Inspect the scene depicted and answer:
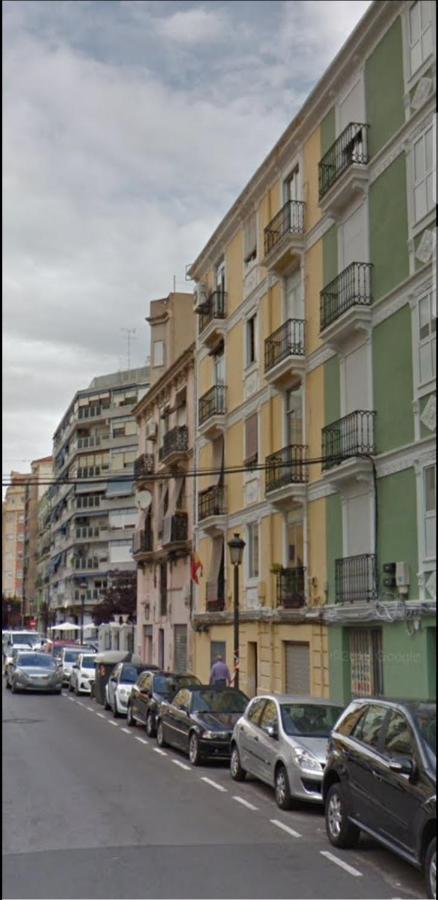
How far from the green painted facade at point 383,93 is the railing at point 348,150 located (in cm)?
7

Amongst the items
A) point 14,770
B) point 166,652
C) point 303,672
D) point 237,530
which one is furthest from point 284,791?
point 166,652

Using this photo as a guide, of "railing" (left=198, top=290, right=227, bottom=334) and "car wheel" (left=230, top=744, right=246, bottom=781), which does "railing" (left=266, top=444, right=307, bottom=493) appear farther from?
"car wheel" (left=230, top=744, right=246, bottom=781)

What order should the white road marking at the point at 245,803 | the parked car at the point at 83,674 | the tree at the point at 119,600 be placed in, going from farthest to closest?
the tree at the point at 119,600
the parked car at the point at 83,674
the white road marking at the point at 245,803

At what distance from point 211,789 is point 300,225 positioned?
9.36 metres

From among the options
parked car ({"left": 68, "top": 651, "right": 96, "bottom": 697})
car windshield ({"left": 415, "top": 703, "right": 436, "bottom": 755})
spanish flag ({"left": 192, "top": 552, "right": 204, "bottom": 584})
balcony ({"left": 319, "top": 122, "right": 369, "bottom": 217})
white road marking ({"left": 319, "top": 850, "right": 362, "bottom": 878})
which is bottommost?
parked car ({"left": 68, "top": 651, "right": 96, "bottom": 697})

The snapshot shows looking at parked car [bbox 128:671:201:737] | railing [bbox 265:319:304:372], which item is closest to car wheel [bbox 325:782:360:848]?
railing [bbox 265:319:304:372]

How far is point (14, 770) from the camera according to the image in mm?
16219

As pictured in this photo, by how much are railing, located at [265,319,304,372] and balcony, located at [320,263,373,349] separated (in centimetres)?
112

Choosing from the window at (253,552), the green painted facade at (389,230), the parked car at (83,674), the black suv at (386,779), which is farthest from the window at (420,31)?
the parked car at (83,674)

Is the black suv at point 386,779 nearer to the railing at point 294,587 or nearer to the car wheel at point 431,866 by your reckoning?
the car wheel at point 431,866

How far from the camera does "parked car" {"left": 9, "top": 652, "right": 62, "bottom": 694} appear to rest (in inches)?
1364

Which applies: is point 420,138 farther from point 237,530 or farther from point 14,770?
point 237,530

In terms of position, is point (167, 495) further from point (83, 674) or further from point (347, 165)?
point (347, 165)

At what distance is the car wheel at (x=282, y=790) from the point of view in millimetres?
12773
